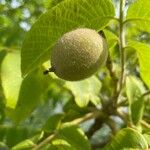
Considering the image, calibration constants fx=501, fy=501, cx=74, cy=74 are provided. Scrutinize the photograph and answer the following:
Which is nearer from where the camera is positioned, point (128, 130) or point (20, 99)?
point (128, 130)

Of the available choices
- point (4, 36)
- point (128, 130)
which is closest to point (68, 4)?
point (128, 130)

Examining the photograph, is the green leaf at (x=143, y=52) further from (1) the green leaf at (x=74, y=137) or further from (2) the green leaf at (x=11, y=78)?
(2) the green leaf at (x=11, y=78)

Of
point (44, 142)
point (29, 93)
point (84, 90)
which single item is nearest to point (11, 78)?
point (29, 93)

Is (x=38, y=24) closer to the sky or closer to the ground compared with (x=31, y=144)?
closer to the sky

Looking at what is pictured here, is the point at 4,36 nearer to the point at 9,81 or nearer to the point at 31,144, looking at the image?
the point at 9,81

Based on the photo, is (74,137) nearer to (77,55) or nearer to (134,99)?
(134,99)

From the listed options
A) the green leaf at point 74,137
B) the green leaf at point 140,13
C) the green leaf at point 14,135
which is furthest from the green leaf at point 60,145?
the green leaf at point 140,13

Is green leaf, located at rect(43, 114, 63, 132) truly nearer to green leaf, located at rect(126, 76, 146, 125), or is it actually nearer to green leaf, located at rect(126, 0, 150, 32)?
green leaf, located at rect(126, 76, 146, 125)
